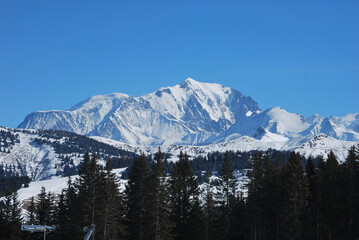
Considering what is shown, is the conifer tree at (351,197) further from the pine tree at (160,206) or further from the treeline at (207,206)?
the pine tree at (160,206)

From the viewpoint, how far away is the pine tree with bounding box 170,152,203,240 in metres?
82.6

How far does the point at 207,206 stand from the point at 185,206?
3.82 meters

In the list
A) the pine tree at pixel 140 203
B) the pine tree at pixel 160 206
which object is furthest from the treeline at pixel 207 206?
the pine tree at pixel 160 206

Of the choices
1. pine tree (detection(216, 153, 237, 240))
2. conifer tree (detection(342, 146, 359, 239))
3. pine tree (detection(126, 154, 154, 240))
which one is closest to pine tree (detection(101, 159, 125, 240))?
pine tree (detection(126, 154, 154, 240))

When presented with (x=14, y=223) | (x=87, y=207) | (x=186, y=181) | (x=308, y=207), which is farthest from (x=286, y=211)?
(x=14, y=223)

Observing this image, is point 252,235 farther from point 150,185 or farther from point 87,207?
point 87,207

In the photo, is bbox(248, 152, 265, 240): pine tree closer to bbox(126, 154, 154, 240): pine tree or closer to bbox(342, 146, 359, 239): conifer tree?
bbox(342, 146, 359, 239): conifer tree

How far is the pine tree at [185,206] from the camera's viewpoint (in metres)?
82.6

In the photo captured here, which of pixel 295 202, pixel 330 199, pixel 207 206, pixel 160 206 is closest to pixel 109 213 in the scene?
pixel 160 206

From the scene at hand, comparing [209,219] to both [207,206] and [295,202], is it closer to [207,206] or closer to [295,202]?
[207,206]

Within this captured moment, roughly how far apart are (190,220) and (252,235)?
35.5 ft

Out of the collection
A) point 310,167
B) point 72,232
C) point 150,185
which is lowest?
point 72,232

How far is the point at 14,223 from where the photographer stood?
84.6 m

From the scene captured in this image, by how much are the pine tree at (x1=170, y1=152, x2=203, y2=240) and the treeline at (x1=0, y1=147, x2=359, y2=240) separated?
155 mm
